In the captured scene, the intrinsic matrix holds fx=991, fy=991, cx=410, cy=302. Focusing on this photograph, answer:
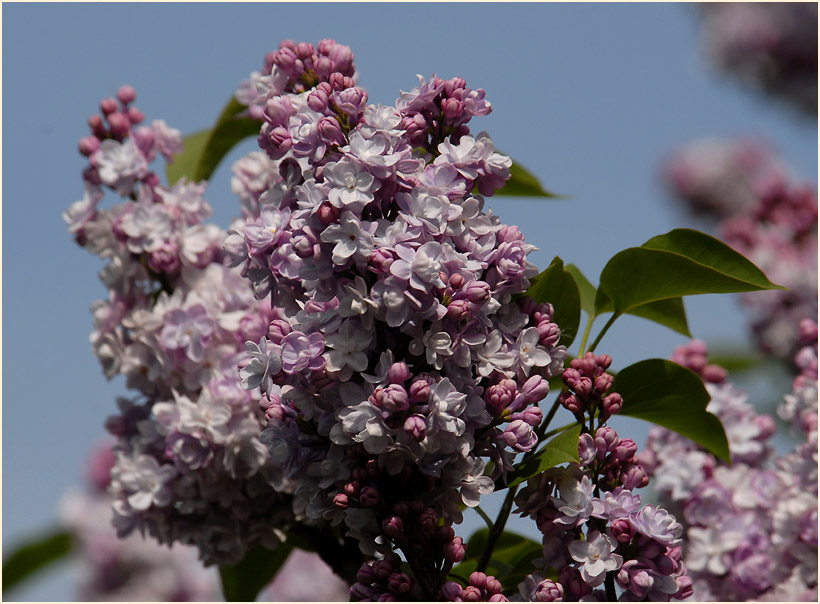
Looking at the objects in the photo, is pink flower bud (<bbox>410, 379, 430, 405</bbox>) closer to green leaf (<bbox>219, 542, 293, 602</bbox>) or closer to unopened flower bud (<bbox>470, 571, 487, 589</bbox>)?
unopened flower bud (<bbox>470, 571, 487, 589</bbox>)

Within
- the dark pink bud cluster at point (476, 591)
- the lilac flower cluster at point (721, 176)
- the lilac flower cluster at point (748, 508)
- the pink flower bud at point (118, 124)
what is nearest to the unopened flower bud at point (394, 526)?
the dark pink bud cluster at point (476, 591)

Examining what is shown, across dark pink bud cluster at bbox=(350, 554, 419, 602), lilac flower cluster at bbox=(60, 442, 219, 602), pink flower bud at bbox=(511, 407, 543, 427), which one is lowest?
lilac flower cluster at bbox=(60, 442, 219, 602)

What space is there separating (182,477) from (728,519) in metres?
1.12

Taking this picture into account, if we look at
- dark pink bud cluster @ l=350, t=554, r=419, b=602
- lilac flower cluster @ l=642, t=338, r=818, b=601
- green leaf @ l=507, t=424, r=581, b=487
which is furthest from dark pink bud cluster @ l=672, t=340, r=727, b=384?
dark pink bud cluster @ l=350, t=554, r=419, b=602

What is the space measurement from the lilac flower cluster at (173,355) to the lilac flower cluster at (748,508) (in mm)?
822

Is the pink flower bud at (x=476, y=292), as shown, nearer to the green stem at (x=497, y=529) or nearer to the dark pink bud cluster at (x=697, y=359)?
the green stem at (x=497, y=529)

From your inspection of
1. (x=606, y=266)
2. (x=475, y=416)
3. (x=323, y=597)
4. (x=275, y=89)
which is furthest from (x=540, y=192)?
(x=323, y=597)

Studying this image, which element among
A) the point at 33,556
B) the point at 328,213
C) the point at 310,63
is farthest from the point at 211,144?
the point at 33,556

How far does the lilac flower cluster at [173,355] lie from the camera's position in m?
1.87

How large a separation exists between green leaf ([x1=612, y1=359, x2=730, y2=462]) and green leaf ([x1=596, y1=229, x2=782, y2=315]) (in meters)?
0.11

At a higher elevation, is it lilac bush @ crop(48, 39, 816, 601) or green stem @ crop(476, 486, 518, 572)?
lilac bush @ crop(48, 39, 816, 601)

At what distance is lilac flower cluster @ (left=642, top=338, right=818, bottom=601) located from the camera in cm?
200

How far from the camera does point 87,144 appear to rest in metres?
2.06

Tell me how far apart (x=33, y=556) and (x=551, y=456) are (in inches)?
107
